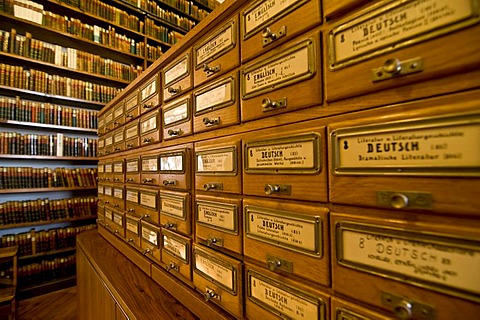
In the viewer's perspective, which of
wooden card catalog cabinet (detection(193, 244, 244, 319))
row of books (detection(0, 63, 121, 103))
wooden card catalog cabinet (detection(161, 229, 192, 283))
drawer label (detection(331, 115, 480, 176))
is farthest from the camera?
row of books (detection(0, 63, 121, 103))

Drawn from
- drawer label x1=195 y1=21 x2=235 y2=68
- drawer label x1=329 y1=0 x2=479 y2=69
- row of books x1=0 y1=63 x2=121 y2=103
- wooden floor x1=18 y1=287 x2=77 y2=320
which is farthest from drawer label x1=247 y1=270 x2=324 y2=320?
row of books x1=0 y1=63 x2=121 y2=103

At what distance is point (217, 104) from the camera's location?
71 centimetres

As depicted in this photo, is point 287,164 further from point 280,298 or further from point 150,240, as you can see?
point 150,240

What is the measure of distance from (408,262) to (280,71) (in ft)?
1.36

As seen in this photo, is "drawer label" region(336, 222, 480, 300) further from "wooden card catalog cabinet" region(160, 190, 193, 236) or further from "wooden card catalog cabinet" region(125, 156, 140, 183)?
Result: "wooden card catalog cabinet" region(125, 156, 140, 183)

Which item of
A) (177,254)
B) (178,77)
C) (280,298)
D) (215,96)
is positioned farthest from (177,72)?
(280,298)

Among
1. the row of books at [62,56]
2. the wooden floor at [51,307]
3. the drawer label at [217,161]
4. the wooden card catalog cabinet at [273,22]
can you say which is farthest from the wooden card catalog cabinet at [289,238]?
the row of books at [62,56]

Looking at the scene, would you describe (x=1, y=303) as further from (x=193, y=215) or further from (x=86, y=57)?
→ (x=86, y=57)

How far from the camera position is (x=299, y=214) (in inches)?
19.9

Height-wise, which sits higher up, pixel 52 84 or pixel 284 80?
pixel 52 84

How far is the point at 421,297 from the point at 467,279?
6 cm

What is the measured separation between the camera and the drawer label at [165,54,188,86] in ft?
2.84

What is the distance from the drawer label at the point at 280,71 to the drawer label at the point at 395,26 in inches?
2.0

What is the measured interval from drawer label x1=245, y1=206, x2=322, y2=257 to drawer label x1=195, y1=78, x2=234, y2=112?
298 mm
